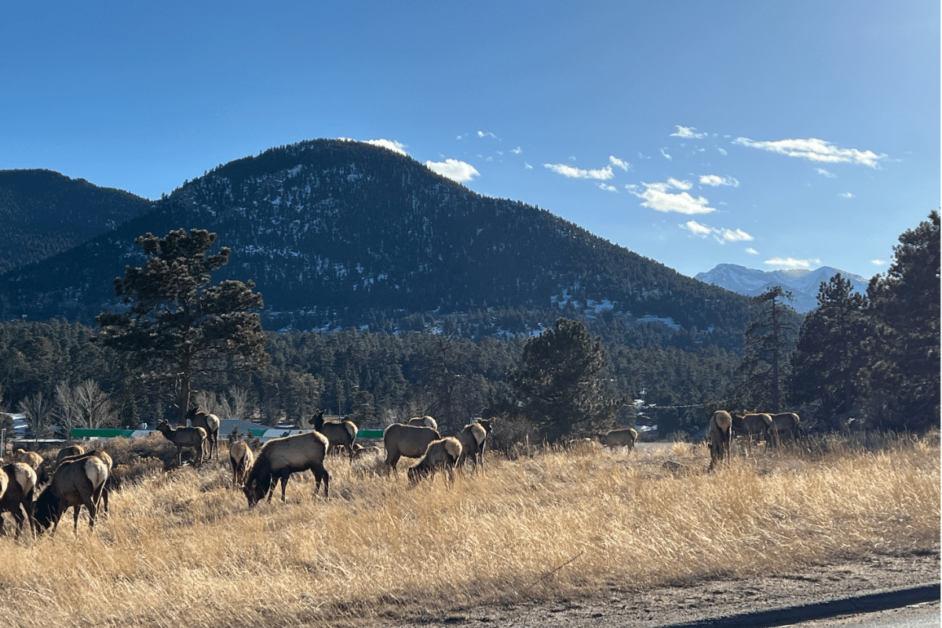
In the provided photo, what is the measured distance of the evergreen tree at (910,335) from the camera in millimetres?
25781

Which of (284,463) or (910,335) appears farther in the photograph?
(910,335)

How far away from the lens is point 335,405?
90.4 metres

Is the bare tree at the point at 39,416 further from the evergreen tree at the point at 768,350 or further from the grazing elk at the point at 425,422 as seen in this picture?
the evergreen tree at the point at 768,350

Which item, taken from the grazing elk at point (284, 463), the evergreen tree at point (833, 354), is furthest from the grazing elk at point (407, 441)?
the evergreen tree at point (833, 354)

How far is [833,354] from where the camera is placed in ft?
119

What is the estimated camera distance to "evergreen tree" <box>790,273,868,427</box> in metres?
35.9

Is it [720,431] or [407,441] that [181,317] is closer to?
[407,441]

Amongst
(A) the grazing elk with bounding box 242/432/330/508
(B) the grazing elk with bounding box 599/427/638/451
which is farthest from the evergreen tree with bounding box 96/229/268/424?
(B) the grazing elk with bounding box 599/427/638/451

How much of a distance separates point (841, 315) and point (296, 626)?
38.0 meters

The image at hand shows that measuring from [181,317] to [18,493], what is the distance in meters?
18.4


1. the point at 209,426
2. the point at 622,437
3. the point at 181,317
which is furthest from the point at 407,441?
the point at 181,317

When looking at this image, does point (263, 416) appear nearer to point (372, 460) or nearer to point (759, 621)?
point (372, 460)

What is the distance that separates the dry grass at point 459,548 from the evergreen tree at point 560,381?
2753cm

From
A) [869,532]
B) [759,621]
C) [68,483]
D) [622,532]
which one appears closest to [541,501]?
[622,532]
